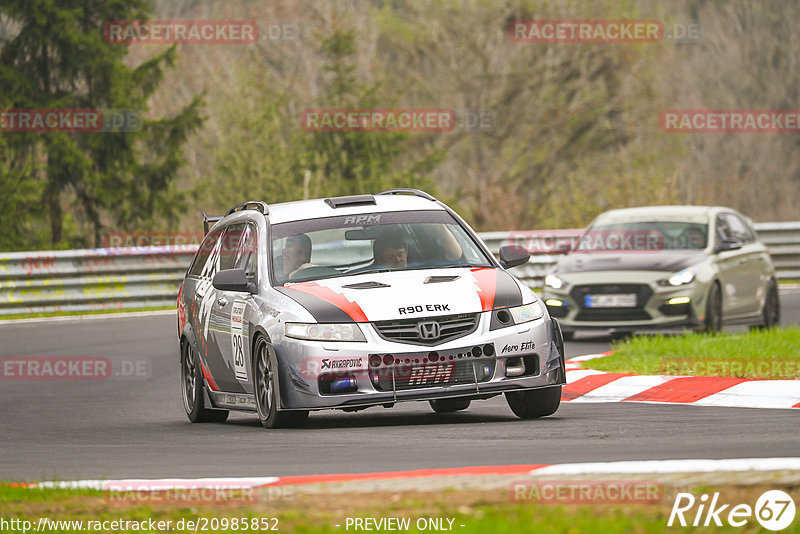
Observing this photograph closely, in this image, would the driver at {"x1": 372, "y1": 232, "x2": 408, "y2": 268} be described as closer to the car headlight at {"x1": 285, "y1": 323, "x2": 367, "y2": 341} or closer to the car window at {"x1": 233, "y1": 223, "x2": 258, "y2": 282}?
the car window at {"x1": 233, "y1": 223, "x2": 258, "y2": 282}

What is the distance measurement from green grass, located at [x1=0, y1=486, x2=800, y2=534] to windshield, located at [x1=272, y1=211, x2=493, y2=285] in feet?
14.0

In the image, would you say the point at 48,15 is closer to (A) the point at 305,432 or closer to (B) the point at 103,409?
(B) the point at 103,409

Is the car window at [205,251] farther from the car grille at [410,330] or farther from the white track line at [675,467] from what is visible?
the white track line at [675,467]

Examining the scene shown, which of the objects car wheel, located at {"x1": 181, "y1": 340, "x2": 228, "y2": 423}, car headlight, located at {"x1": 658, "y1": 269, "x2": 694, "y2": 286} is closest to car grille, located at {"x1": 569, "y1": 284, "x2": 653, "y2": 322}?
car headlight, located at {"x1": 658, "y1": 269, "x2": 694, "y2": 286}

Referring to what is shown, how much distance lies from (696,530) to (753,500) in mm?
543

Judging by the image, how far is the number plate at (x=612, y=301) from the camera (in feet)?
58.4

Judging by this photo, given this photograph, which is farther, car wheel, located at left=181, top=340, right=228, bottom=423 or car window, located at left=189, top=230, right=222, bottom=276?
car window, located at left=189, top=230, right=222, bottom=276

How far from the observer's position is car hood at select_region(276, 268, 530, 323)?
9984 mm

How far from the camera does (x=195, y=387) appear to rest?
1229cm

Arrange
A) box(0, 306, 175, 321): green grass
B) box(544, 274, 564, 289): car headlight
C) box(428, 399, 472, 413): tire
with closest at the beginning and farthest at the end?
box(428, 399, 472, 413): tire
box(544, 274, 564, 289): car headlight
box(0, 306, 175, 321): green grass

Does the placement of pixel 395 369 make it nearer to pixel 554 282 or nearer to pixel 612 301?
pixel 612 301

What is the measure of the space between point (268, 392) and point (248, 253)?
1490mm

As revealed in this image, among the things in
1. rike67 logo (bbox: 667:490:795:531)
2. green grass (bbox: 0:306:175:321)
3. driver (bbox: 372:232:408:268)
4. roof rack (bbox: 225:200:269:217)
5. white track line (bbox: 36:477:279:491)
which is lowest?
green grass (bbox: 0:306:175:321)

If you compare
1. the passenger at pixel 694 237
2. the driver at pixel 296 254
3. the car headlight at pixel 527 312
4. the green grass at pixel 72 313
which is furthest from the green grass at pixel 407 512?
the green grass at pixel 72 313
